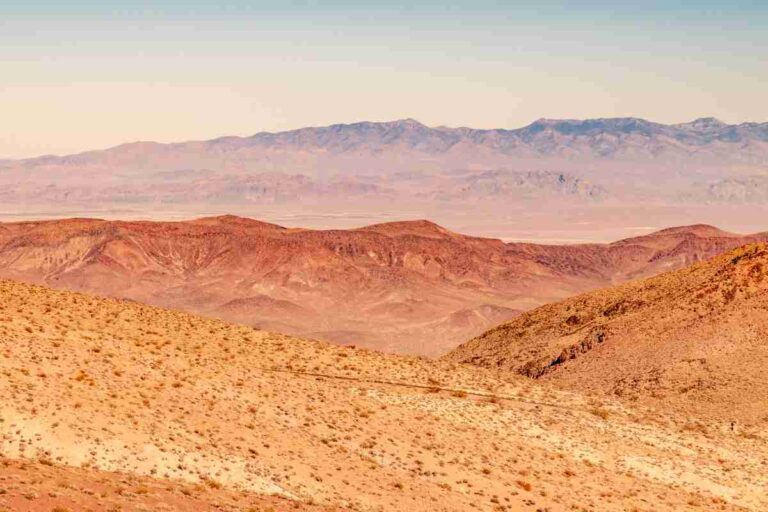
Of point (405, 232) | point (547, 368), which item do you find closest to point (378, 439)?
point (547, 368)

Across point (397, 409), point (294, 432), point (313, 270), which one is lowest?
point (313, 270)

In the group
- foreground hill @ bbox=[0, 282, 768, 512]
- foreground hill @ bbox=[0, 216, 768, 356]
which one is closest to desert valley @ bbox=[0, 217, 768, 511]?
foreground hill @ bbox=[0, 282, 768, 512]

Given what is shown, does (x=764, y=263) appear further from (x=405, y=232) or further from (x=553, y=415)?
(x=405, y=232)

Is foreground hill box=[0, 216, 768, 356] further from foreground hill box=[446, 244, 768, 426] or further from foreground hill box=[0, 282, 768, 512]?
foreground hill box=[0, 282, 768, 512]

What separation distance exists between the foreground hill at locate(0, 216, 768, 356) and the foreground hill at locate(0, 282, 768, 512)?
9283 cm

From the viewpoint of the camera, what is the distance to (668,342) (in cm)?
4309

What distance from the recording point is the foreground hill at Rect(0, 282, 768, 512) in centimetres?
2181

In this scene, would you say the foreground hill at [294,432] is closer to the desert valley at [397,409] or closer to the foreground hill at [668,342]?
the desert valley at [397,409]

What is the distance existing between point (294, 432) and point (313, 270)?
133m

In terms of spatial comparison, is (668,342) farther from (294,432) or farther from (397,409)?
(294,432)

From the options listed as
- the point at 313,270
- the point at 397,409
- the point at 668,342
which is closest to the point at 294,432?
the point at 397,409

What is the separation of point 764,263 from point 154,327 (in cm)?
2846

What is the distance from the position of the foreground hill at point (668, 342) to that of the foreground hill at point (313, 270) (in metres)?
75.5

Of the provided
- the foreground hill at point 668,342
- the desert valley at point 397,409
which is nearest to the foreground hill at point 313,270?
the foreground hill at point 668,342
